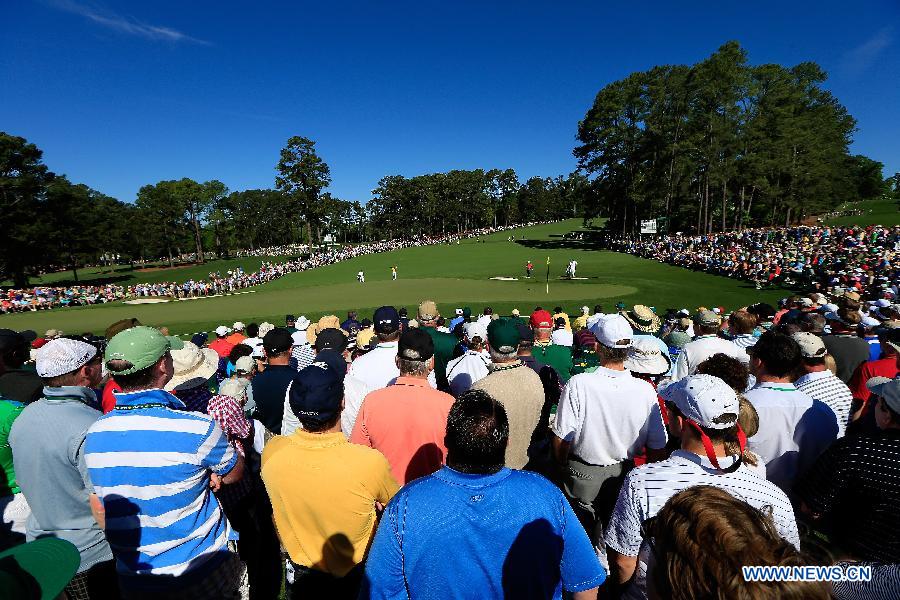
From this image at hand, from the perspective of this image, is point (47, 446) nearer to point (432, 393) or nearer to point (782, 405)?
point (432, 393)

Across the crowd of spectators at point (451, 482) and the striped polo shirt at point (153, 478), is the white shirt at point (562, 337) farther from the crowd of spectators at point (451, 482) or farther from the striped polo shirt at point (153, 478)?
the striped polo shirt at point (153, 478)

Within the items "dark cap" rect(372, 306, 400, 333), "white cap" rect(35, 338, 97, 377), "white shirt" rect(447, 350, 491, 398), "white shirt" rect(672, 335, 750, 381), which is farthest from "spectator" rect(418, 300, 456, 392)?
"white cap" rect(35, 338, 97, 377)

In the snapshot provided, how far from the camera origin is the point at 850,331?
7496 millimetres

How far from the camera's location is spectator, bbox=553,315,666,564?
3408mm

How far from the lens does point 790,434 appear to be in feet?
11.5

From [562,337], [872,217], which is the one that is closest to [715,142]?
[872,217]

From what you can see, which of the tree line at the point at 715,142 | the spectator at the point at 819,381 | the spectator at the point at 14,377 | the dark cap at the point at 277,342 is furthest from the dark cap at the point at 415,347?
the tree line at the point at 715,142

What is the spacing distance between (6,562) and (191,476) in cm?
129

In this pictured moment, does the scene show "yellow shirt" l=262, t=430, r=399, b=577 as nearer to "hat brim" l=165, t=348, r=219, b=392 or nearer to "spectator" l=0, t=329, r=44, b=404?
"hat brim" l=165, t=348, r=219, b=392

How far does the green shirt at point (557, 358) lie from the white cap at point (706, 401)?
4.17 metres

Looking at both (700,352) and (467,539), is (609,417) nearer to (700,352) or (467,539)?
(467,539)

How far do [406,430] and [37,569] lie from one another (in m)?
2.30

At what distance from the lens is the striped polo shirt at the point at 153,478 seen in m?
2.46

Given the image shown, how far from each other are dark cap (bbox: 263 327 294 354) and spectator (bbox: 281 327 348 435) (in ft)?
1.45
